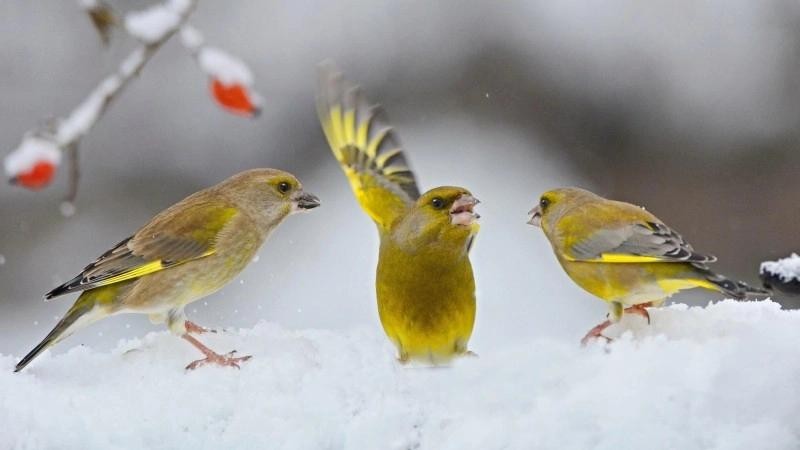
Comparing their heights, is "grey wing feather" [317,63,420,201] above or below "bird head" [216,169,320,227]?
above

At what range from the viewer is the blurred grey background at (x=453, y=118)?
14.8 feet

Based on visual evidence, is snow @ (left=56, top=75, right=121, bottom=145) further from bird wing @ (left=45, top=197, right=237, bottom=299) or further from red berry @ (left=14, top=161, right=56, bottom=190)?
bird wing @ (left=45, top=197, right=237, bottom=299)

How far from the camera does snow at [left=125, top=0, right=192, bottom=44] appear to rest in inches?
42.3

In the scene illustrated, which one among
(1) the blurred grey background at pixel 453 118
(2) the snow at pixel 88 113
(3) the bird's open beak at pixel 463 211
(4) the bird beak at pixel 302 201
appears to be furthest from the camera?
(1) the blurred grey background at pixel 453 118

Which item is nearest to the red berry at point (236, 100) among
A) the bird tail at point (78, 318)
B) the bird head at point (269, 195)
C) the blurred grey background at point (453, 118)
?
the bird tail at point (78, 318)

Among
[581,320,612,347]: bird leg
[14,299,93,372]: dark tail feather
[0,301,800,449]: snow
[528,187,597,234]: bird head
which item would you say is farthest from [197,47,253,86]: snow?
[528,187,597,234]: bird head

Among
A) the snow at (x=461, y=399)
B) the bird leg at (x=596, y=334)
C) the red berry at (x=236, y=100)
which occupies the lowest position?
the snow at (x=461, y=399)

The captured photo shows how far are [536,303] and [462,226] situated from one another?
2.03 metres

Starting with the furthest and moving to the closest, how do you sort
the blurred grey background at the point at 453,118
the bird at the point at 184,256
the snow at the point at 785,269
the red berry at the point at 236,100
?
1. the blurred grey background at the point at 453,118
2. the bird at the point at 184,256
3. the snow at the point at 785,269
4. the red berry at the point at 236,100

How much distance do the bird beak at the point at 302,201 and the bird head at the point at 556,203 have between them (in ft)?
1.59

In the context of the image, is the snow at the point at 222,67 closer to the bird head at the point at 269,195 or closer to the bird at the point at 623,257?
the bird at the point at 623,257

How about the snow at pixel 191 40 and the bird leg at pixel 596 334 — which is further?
the bird leg at pixel 596 334

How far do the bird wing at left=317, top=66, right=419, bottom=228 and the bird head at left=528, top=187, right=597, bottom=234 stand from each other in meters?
0.28

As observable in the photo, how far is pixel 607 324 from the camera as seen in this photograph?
2078 millimetres
